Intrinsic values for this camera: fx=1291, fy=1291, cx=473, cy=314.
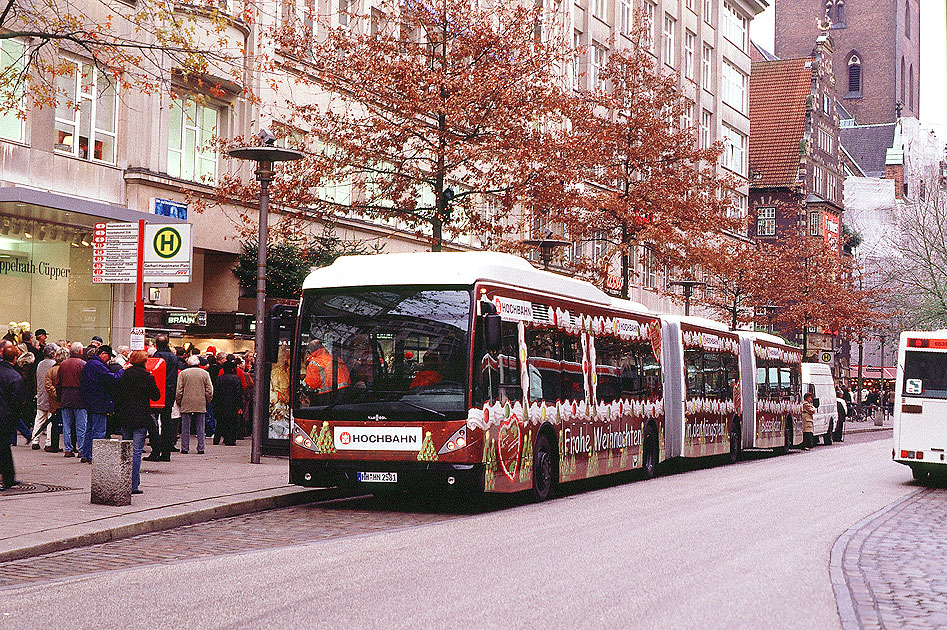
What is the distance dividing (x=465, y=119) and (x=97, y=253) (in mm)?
7648

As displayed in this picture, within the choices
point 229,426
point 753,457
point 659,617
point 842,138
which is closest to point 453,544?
point 659,617

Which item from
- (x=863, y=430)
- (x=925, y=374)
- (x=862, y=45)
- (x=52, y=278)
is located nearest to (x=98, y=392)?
(x=52, y=278)

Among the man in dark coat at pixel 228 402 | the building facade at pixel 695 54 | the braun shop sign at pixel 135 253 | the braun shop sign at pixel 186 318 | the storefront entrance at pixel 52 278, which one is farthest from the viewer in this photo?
the building facade at pixel 695 54

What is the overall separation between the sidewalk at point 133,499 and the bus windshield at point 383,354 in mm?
1493

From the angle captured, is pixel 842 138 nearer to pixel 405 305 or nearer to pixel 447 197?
pixel 447 197

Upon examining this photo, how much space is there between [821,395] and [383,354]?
2812 cm

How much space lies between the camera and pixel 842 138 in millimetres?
122938

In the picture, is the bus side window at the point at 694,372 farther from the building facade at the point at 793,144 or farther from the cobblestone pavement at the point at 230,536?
the building facade at the point at 793,144

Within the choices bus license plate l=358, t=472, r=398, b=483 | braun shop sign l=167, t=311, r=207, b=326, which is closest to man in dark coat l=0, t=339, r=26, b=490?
bus license plate l=358, t=472, r=398, b=483

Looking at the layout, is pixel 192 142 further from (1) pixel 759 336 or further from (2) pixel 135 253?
(1) pixel 759 336

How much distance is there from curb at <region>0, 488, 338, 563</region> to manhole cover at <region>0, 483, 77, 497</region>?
6.60ft

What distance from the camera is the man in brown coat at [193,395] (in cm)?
2161

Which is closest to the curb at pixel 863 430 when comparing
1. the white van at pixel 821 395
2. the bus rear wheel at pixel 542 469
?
the white van at pixel 821 395

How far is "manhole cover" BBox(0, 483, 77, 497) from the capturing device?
14.7m
